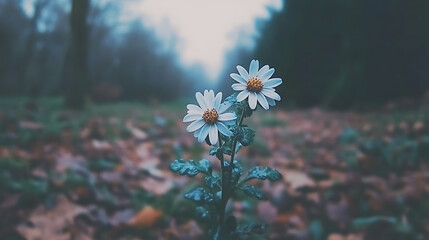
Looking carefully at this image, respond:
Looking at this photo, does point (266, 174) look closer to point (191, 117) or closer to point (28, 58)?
point (191, 117)

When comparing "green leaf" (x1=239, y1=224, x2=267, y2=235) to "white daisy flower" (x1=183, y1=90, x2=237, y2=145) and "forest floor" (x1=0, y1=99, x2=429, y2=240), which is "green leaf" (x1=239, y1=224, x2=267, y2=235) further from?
"forest floor" (x1=0, y1=99, x2=429, y2=240)

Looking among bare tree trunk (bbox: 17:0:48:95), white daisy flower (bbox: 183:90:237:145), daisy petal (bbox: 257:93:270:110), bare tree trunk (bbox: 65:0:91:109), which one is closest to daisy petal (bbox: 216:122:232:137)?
white daisy flower (bbox: 183:90:237:145)

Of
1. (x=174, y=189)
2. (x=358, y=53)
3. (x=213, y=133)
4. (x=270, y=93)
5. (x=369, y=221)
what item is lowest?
(x=213, y=133)

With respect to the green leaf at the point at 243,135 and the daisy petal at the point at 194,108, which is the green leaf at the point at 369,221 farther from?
the daisy petal at the point at 194,108

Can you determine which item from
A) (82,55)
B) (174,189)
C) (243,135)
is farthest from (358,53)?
(243,135)

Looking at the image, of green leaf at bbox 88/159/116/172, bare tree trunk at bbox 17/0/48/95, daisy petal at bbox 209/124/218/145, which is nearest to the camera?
daisy petal at bbox 209/124/218/145

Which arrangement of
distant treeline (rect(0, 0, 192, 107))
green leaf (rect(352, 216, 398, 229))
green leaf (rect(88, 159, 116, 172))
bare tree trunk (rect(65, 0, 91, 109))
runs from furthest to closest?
distant treeline (rect(0, 0, 192, 107)) < bare tree trunk (rect(65, 0, 91, 109)) < green leaf (rect(88, 159, 116, 172)) < green leaf (rect(352, 216, 398, 229))

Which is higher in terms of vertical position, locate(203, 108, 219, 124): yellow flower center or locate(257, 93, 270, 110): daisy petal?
locate(257, 93, 270, 110): daisy petal
